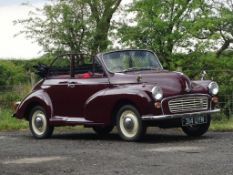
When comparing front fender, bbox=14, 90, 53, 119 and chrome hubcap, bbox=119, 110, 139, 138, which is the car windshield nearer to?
chrome hubcap, bbox=119, 110, 139, 138

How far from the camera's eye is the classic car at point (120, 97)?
11539mm

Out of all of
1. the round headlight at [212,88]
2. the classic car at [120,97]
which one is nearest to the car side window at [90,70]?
the classic car at [120,97]

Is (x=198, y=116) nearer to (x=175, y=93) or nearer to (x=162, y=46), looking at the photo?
(x=175, y=93)

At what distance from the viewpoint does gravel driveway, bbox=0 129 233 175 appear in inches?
318

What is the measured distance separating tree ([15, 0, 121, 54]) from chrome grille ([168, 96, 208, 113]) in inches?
491

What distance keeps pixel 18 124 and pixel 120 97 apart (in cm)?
564

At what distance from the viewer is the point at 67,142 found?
12336 millimetres

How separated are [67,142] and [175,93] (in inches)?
89.2

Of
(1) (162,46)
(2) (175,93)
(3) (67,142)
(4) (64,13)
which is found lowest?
(3) (67,142)

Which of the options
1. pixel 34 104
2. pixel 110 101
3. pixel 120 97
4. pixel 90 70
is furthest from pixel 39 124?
pixel 120 97

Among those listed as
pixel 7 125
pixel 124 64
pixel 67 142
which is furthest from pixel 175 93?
pixel 7 125

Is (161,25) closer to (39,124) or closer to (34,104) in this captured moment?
(34,104)

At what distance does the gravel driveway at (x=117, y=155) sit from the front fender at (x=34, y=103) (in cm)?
63

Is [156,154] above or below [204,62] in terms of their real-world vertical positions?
below
